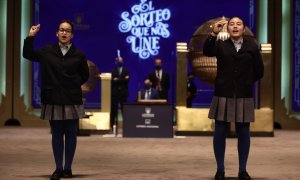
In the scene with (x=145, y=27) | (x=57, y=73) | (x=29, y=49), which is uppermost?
(x=145, y=27)

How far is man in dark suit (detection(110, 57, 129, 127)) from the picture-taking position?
41.5 feet

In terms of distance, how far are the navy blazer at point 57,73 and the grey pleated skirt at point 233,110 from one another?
4.06 feet

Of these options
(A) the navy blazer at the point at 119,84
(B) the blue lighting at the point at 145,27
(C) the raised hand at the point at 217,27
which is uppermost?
(B) the blue lighting at the point at 145,27

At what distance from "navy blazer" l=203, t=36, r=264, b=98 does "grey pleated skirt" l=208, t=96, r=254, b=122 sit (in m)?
0.05

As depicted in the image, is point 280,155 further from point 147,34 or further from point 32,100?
point 32,100

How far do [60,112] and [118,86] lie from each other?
7365mm

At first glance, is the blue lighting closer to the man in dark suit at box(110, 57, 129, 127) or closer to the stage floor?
the man in dark suit at box(110, 57, 129, 127)

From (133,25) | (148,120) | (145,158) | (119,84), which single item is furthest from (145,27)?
(145,158)

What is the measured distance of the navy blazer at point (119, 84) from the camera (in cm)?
1265

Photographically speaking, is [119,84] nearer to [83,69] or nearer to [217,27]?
[83,69]

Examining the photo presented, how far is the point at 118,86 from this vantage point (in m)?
12.7

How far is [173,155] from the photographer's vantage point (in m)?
7.93

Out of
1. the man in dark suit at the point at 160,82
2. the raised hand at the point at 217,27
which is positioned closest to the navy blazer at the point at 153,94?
the man in dark suit at the point at 160,82

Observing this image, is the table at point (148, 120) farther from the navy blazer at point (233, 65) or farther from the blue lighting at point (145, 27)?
the navy blazer at point (233, 65)
